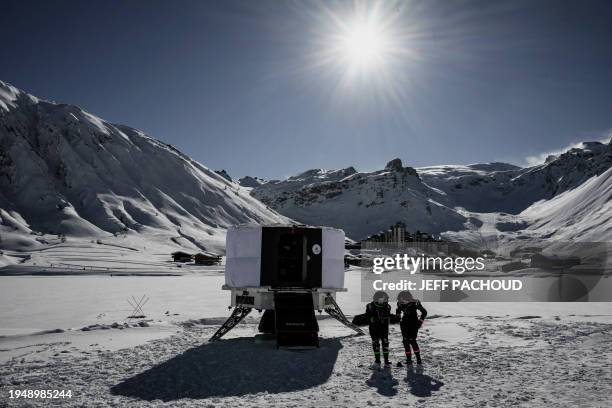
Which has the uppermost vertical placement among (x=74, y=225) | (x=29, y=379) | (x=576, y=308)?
(x=74, y=225)

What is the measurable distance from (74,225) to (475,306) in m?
92.7

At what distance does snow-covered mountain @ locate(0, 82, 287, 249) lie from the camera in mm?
100250

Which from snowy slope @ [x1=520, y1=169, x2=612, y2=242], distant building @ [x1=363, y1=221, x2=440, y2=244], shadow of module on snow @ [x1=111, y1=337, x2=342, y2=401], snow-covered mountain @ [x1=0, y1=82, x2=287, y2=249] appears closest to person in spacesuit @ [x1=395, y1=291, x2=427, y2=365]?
shadow of module on snow @ [x1=111, y1=337, x2=342, y2=401]

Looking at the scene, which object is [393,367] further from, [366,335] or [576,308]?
[576,308]

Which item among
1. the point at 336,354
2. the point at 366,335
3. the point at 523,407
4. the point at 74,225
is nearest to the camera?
the point at 523,407

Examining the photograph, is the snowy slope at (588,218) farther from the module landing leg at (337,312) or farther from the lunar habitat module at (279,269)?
the lunar habitat module at (279,269)

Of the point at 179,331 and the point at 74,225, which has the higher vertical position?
the point at 74,225

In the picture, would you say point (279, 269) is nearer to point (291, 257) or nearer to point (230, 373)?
point (291, 257)

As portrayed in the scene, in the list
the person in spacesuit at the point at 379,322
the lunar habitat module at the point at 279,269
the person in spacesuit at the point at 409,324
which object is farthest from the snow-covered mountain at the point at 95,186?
the person in spacesuit at the point at 409,324

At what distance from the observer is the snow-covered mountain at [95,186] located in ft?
329

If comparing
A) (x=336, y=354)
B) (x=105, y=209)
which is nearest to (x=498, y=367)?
(x=336, y=354)

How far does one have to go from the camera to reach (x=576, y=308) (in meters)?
21.7

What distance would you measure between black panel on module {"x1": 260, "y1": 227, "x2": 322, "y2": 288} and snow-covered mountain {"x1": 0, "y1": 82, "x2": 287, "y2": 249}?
8008cm

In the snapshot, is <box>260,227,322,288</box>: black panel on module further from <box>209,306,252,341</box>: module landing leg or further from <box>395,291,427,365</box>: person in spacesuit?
<box>395,291,427,365</box>: person in spacesuit
